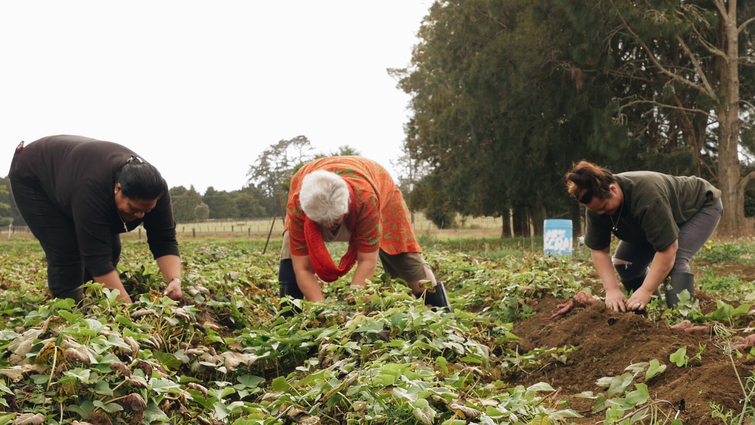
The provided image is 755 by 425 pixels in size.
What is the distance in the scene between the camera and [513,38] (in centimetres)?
1848

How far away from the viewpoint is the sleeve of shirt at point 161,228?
13.0 feet

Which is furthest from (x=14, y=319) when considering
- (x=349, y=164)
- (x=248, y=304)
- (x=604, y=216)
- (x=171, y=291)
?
(x=604, y=216)

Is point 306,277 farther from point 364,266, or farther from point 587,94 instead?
point 587,94

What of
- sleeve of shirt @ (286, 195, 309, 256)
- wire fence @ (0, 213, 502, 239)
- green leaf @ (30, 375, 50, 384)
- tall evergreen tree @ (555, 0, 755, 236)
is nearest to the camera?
green leaf @ (30, 375, 50, 384)

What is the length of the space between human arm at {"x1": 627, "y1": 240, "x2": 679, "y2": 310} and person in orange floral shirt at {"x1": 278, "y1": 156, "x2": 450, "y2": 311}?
1.29 metres

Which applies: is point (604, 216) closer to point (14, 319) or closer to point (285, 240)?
point (285, 240)

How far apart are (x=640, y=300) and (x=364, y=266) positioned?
1712 millimetres

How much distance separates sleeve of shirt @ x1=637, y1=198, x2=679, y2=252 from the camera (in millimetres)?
3602

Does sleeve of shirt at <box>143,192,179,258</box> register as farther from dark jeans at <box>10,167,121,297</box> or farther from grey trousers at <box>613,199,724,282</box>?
grey trousers at <box>613,199,724,282</box>

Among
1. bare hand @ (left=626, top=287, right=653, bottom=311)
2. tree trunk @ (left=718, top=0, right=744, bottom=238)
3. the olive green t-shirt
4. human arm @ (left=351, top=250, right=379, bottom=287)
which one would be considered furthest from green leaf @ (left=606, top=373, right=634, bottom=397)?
tree trunk @ (left=718, top=0, right=744, bottom=238)

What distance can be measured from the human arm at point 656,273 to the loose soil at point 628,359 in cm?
13

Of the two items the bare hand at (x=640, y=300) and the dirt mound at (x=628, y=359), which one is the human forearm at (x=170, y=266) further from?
the bare hand at (x=640, y=300)

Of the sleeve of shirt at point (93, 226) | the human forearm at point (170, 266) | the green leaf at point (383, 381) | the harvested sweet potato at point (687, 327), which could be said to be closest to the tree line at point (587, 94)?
the harvested sweet potato at point (687, 327)

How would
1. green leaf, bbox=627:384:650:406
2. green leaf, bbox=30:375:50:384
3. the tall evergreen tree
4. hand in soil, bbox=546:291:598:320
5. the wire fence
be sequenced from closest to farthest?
1. green leaf, bbox=30:375:50:384
2. green leaf, bbox=627:384:650:406
3. hand in soil, bbox=546:291:598:320
4. the tall evergreen tree
5. the wire fence
